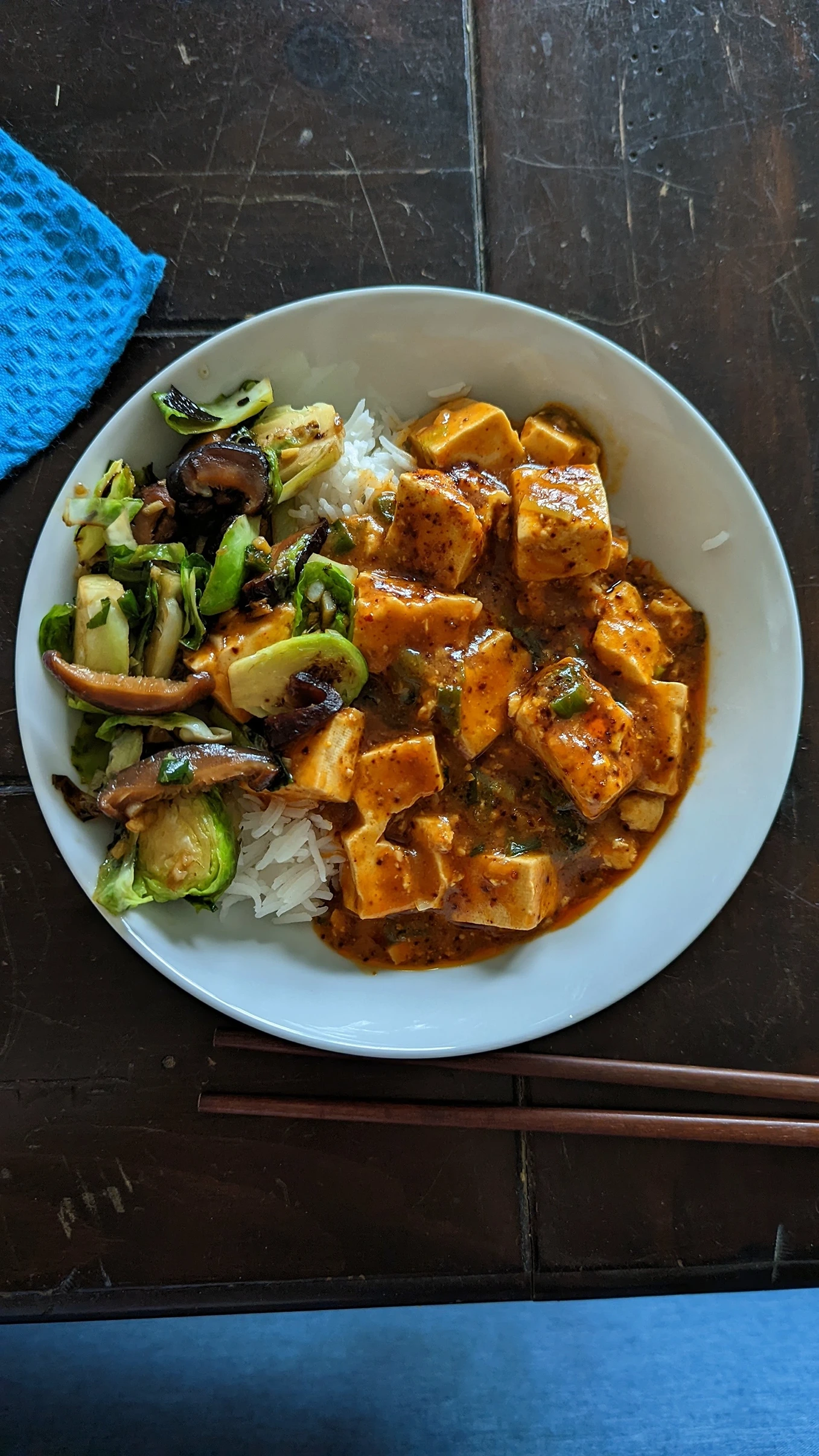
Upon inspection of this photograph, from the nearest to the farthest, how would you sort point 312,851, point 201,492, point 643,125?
point 201,492 → point 312,851 → point 643,125

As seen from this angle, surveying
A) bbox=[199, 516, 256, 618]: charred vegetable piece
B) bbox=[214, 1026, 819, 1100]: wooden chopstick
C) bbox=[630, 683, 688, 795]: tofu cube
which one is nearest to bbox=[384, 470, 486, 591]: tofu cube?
bbox=[199, 516, 256, 618]: charred vegetable piece

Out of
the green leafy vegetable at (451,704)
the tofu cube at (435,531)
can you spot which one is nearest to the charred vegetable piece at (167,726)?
the green leafy vegetable at (451,704)

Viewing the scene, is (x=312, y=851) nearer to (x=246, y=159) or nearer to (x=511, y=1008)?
(x=511, y=1008)

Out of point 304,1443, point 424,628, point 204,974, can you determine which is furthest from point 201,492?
point 304,1443

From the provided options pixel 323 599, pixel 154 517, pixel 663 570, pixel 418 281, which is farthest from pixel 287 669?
pixel 418 281

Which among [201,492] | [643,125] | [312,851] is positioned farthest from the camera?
[643,125]

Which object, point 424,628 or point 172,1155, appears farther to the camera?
point 172,1155

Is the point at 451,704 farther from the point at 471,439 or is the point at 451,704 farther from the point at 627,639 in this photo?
the point at 471,439

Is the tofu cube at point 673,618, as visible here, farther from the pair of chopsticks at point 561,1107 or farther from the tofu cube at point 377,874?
the pair of chopsticks at point 561,1107
